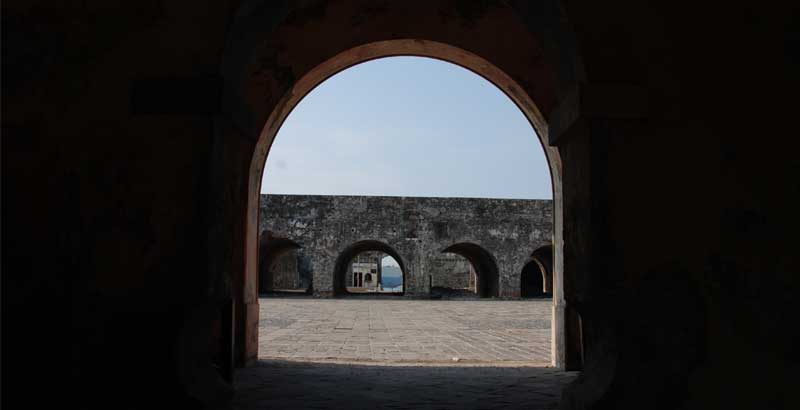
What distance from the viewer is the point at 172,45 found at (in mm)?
2830

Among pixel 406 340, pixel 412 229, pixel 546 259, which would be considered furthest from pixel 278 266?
pixel 406 340

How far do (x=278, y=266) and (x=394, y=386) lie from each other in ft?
86.1

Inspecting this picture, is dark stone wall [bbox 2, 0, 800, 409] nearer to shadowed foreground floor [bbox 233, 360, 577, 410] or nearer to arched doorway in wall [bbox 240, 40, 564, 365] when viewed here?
shadowed foreground floor [bbox 233, 360, 577, 410]

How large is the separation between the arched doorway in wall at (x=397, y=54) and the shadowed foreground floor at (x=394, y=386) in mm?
598

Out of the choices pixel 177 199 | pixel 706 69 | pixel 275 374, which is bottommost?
pixel 275 374

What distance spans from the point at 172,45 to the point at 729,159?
2741 mm

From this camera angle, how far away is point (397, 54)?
543 cm

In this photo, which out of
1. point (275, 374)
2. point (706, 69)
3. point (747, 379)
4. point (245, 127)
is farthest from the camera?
point (275, 374)

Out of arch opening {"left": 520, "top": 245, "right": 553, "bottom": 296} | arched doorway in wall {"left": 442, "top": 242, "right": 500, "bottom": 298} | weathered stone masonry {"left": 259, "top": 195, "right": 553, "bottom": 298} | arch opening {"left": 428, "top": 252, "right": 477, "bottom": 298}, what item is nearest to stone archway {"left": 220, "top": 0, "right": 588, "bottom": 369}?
weathered stone masonry {"left": 259, "top": 195, "right": 553, "bottom": 298}

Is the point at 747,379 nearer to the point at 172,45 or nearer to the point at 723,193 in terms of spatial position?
the point at 723,193

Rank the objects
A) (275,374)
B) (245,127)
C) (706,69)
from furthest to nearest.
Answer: (275,374) → (245,127) → (706,69)

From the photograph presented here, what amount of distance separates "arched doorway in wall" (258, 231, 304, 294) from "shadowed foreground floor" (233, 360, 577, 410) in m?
16.4

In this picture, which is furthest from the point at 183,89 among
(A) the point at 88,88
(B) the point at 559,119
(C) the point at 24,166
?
(B) the point at 559,119

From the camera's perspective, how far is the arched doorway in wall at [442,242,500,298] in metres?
21.8
